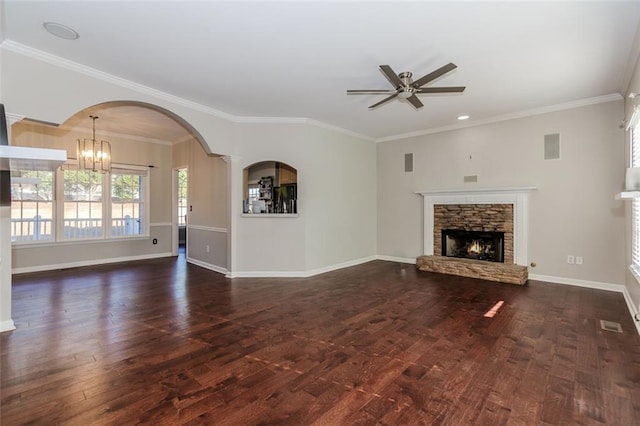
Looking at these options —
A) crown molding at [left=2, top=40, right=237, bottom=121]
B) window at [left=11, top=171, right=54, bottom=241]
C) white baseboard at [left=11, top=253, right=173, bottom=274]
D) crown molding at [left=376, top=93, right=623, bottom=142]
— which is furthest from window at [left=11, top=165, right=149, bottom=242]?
crown molding at [left=376, top=93, right=623, bottom=142]

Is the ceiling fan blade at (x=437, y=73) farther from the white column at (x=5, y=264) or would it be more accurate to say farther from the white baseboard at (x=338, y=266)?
the white column at (x=5, y=264)

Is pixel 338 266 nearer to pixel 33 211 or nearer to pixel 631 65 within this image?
pixel 631 65

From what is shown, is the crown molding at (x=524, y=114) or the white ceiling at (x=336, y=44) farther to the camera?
the crown molding at (x=524, y=114)

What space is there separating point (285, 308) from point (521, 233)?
414 centimetres

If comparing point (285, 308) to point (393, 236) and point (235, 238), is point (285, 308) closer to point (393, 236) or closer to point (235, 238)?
point (235, 238)

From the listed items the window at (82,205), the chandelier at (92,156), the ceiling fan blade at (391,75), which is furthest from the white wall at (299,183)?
the ceiling fan blade at (391,75)

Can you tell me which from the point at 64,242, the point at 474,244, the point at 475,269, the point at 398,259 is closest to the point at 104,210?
the point at 64,242

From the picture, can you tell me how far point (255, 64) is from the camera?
3336 millimetres

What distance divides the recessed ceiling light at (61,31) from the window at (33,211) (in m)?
3.90

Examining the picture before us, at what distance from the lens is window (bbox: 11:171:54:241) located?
5.58m

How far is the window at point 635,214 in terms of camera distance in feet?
10.6

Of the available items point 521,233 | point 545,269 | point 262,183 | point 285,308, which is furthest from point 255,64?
point 545,269

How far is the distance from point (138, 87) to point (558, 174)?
622 centimetres

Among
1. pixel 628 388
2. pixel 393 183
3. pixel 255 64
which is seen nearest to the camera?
pixel 628 388
